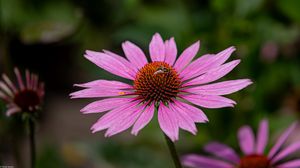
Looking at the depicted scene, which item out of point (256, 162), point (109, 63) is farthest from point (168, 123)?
point (256, 162)

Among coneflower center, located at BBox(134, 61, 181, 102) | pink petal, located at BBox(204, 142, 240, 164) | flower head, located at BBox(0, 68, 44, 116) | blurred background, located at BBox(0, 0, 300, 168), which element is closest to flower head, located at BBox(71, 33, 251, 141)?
coneflower center, located at BBox(134, 61, 181, 102)

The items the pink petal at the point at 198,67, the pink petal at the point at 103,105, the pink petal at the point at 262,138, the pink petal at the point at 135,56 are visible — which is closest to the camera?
the pink petal at the point at 103,105

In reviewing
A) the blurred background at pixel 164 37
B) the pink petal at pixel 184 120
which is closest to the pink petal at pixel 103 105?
the pink petal at pixel 184 120

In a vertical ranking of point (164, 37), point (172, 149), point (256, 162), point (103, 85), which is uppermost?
point (164, 37)

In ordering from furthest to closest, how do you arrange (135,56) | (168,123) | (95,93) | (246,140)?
(246,140) < (135,56) < (95,93) < (168,123)

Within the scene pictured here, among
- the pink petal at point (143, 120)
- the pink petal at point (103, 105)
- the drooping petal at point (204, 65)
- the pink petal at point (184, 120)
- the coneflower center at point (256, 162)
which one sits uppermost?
the drooping petal at point (204, 65)

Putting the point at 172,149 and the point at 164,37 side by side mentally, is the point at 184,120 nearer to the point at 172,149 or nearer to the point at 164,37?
the point at 172,149

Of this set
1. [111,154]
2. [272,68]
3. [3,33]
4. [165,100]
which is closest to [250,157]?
[165,100]

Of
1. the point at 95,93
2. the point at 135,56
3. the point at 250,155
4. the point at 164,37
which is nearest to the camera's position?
the point at 95,93

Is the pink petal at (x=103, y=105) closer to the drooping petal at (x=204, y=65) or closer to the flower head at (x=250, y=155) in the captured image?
the drooping petal at (x=204, y=65)
